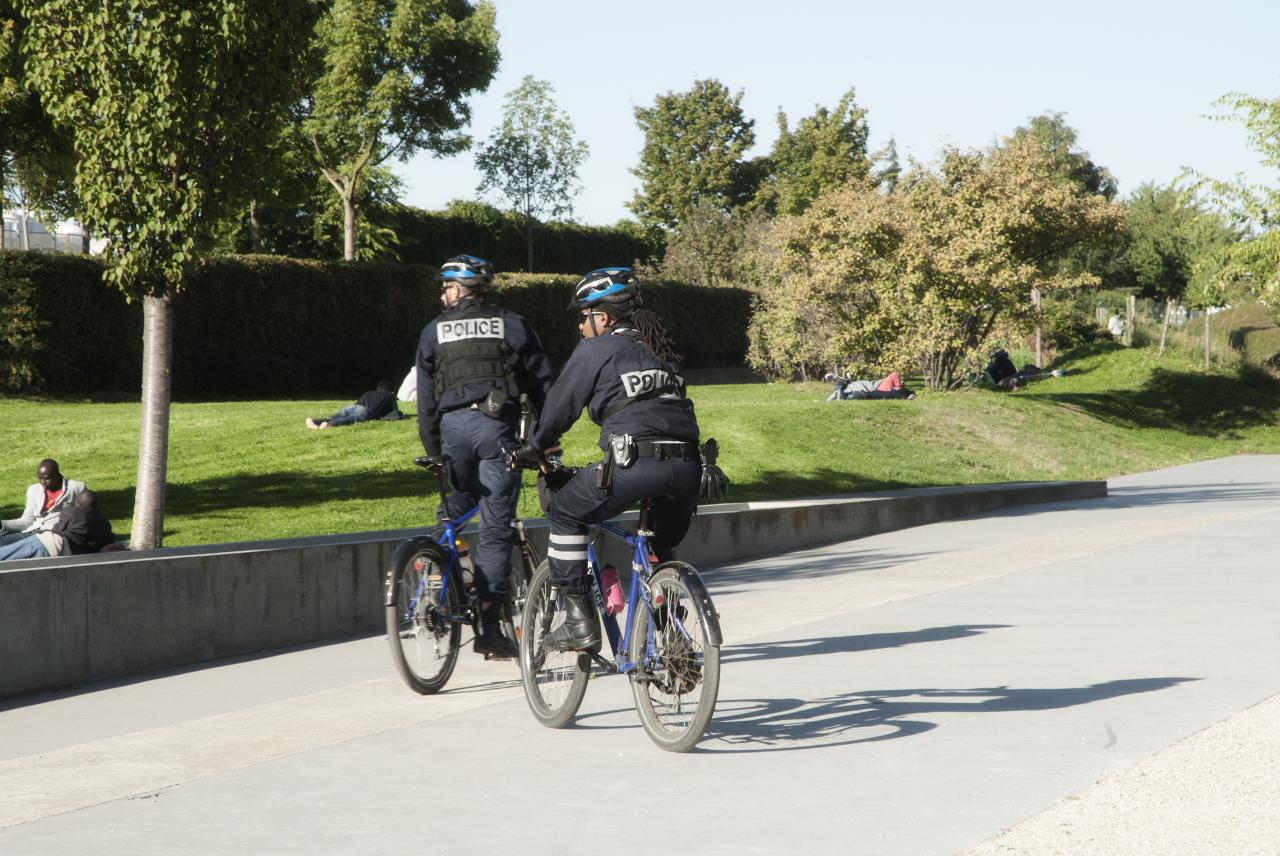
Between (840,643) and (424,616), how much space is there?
2357mm

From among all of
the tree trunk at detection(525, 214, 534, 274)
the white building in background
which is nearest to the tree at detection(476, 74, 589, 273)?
the tree trunk at detection(525, 214, 534, 274)

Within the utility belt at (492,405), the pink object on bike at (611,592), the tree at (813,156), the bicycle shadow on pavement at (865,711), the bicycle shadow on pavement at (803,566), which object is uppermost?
the tree at (813,156)

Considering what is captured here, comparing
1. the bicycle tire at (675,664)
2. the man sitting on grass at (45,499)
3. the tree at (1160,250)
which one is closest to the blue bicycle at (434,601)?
the bicycle tire at (675,664)

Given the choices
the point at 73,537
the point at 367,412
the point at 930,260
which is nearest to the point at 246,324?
the point at 367,412

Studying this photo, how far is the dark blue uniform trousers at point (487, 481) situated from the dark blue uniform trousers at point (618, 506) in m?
0.95

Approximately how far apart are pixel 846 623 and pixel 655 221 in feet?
225

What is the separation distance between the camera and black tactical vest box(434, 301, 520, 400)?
711 centimetres

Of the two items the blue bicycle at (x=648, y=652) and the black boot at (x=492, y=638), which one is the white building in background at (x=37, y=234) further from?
the blue bicycle at (x=648, y=652)

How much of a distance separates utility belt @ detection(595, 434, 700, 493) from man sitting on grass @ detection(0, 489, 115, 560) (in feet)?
21.3

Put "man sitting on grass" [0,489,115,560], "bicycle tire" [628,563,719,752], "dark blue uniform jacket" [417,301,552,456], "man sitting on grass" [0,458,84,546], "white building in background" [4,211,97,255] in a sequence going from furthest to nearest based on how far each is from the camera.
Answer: "white building in background" [4,211,97,255] → "man sitting on grass" [0,458,84,546] → "man sitting on grass" [0,489,115,560] → "dark blue uniform jacket" [417,301,552,456] → "bicycle tire" [628,563,719,752]

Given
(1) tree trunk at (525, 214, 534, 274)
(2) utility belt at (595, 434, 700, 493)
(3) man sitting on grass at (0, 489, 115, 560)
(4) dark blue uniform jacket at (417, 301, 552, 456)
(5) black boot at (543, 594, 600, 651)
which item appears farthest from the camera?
(1) tree trunk at (525, 214, 534, 274)

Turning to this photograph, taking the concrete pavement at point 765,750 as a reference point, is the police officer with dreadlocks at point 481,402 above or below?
above

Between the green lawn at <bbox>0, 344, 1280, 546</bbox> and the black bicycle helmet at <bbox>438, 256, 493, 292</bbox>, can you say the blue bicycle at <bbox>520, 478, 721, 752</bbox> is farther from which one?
the green lawn at <bbox>0, 344, 1280, 546</bbox>

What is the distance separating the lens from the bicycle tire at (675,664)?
538 centimetres
